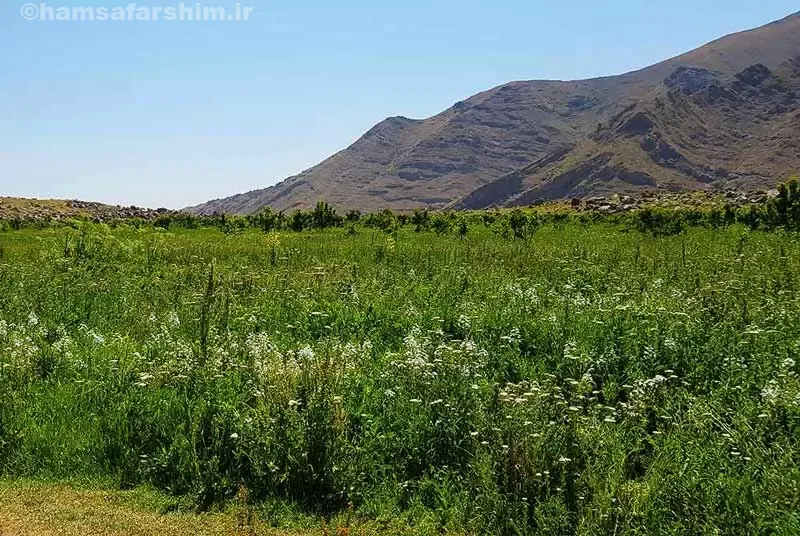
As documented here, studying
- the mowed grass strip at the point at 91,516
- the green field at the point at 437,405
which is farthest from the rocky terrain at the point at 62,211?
the mowed grass strip at the point at 91,516

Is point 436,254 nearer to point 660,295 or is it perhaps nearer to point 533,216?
point 660,295

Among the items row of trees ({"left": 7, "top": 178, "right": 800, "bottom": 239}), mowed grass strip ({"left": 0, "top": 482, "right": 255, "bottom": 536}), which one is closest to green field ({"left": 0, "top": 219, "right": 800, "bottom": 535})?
mowed grass strip ({"left": 0, "top": 482, "right": 255, "bottom": 536})

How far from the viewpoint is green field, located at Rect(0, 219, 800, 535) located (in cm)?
532

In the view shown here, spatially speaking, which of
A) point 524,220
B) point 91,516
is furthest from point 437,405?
point 524,220

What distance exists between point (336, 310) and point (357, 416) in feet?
14.6

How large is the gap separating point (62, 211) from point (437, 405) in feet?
179

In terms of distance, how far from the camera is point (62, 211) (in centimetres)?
5347

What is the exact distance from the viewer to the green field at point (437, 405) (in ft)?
17.5

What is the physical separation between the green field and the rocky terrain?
37402 mm

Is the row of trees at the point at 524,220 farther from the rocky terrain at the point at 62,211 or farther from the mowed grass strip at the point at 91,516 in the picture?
the mowed grass strip at the point at 91,516

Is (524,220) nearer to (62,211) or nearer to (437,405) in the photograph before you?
(437,405)

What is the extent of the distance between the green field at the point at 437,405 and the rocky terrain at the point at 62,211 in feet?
123

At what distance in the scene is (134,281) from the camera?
48.3ft

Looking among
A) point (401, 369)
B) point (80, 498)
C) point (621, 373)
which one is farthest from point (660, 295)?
point (80, 498)
